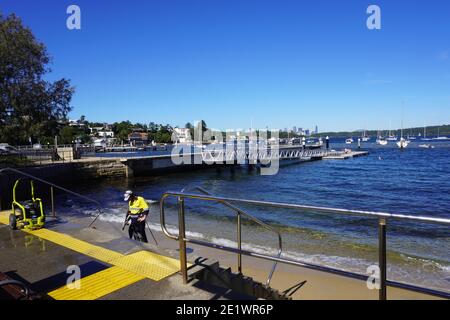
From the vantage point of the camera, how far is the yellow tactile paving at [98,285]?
3896mm

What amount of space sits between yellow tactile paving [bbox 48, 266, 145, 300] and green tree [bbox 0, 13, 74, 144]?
65.6 ft

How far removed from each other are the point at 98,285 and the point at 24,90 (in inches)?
808

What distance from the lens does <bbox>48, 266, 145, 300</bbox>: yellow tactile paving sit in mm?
3896

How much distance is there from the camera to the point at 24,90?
20406mm

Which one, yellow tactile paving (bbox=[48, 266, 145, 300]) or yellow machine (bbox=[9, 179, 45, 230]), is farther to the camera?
yellow machine (bbox=[9, 179, 45, 230])

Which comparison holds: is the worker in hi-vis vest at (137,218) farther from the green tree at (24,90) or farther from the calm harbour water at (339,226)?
the green tree at (24,90)

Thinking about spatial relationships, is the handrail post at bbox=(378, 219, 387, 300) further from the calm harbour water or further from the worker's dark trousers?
the calm harbour water

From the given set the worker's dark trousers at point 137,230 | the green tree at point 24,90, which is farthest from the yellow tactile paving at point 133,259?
the green tree at point 24,90

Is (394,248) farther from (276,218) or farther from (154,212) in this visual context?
(154,212)

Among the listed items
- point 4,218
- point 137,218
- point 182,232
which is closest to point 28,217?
point 4,218

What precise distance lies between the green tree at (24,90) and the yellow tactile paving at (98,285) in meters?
20.0

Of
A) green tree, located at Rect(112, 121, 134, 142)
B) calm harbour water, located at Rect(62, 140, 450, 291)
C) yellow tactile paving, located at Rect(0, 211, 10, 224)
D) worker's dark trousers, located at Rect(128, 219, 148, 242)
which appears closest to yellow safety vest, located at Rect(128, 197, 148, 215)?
worker's dark trousers, located at Rect(128, 219, 148, 242)

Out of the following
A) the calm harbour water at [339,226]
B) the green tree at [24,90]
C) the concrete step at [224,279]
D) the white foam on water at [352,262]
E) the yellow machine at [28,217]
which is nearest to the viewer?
the concrete step at [224,279]

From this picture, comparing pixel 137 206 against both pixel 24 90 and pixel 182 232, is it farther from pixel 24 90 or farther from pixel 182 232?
pixel 24 90
